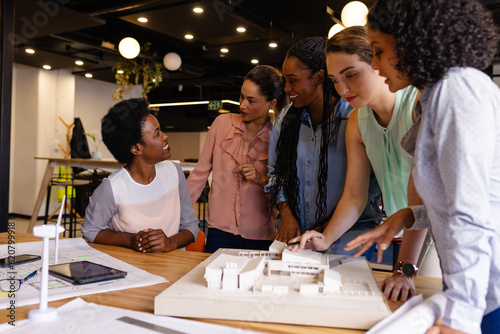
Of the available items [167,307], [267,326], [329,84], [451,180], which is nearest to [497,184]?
[451,180]

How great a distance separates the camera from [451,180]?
689 millimetres

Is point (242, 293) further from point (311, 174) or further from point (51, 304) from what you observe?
point (311, 174)

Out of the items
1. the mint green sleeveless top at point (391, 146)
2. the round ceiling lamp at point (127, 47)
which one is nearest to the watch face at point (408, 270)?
the mint green sleeveless top at point (391, 146)

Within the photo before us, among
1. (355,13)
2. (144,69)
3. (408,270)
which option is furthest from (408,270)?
(144,69)

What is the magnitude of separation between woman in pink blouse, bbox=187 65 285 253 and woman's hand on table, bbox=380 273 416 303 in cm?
97

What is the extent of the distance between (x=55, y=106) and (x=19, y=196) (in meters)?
1.74

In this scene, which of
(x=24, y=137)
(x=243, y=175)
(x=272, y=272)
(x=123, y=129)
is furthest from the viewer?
(x=24, y=137)

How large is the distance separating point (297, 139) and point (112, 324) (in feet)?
3.49

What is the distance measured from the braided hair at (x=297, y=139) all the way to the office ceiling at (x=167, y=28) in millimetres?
3080

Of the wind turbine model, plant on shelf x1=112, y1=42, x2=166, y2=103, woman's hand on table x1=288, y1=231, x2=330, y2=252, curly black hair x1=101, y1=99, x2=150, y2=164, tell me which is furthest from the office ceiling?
the wind turbine model

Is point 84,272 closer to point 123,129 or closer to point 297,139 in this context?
point 123,129

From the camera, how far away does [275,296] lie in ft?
2.57

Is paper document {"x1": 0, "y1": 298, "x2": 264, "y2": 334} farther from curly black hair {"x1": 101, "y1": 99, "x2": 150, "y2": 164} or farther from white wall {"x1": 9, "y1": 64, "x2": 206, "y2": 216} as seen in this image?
white wall {"x1": 9, "y1": 64, "x2": 206, "y2": 216}

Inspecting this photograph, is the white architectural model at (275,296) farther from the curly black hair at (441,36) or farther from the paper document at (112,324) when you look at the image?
the curly black hair at (441,36)
